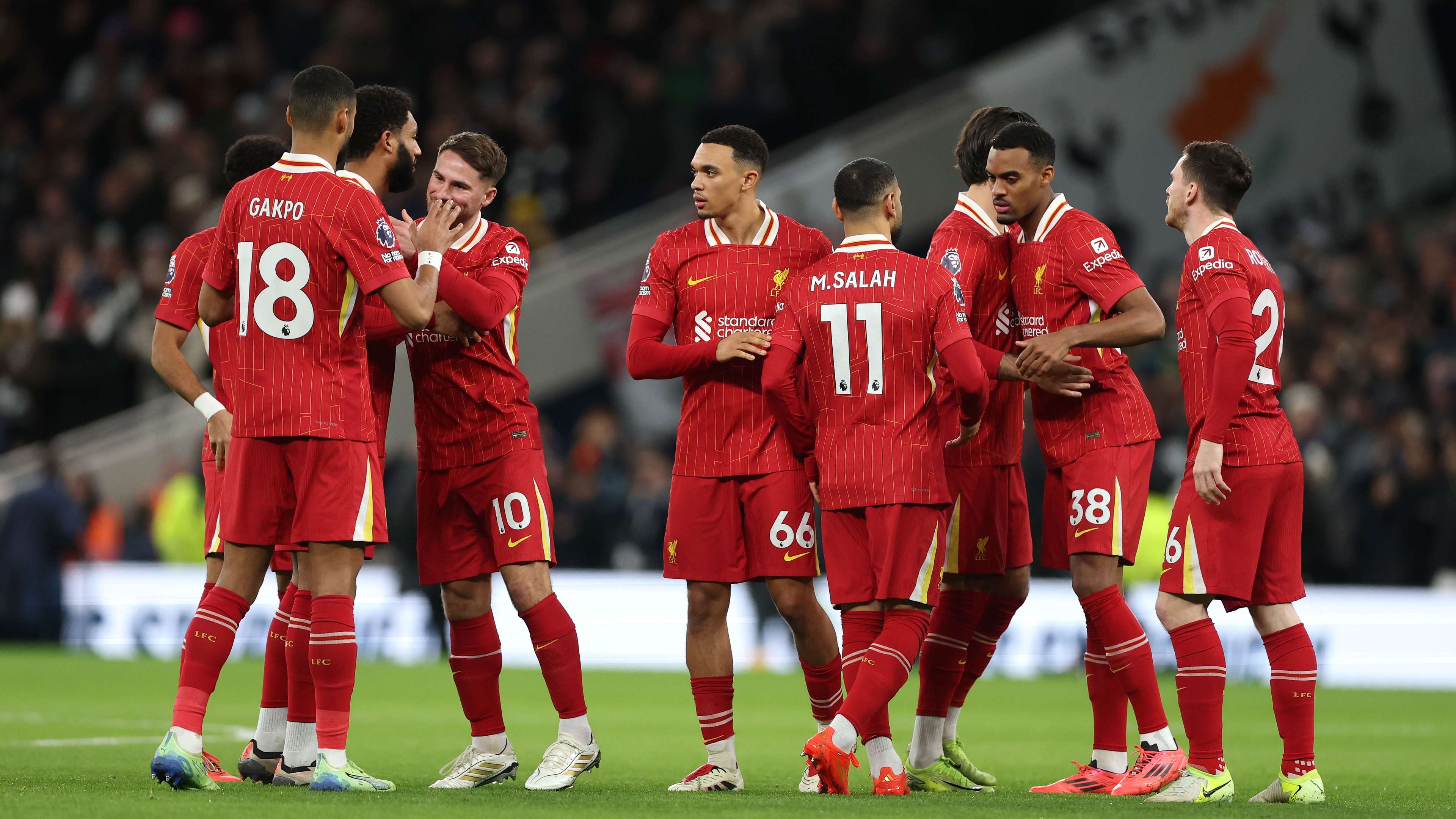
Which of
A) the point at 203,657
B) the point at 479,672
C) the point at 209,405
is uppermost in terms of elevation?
the point at 209,405

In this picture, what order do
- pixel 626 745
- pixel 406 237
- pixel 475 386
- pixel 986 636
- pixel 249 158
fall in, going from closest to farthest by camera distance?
pixel 406 237 < pixel 475 386 < pixel 986 636 < pixel 249 158 < pixel 626 745

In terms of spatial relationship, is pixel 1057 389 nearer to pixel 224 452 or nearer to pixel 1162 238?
pixel 224 452

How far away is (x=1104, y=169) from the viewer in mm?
18344

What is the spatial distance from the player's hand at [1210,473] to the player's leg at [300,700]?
3.32m

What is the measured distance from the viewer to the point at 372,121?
21.4ft

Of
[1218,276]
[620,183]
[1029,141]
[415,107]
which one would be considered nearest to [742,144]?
[1029,141]

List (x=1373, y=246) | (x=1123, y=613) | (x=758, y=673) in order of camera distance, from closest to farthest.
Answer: (x=1123, y=613)
(x=758, y=673)
(x=1373, y=246)

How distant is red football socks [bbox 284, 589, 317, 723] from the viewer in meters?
6.23

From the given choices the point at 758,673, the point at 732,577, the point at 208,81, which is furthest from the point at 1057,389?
the point at 208,81

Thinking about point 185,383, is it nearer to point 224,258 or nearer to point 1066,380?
point 224,258

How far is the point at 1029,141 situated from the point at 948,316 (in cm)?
91

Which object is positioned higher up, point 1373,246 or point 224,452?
point 1373,246

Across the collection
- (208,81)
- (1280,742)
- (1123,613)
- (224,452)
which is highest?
(208,81)

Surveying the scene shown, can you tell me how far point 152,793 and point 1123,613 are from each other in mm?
3651
